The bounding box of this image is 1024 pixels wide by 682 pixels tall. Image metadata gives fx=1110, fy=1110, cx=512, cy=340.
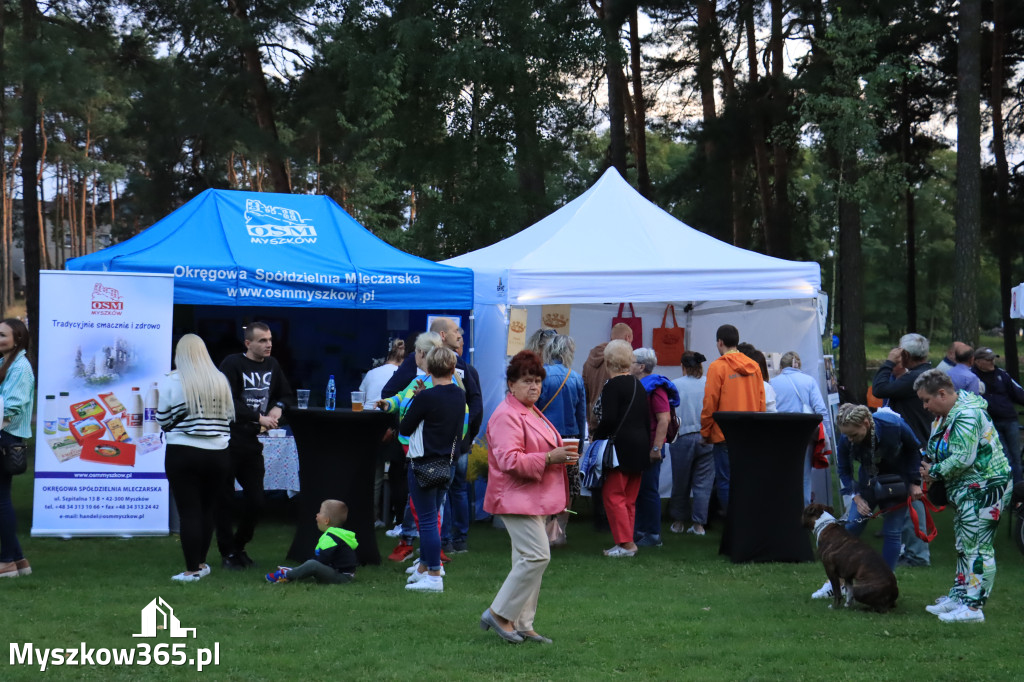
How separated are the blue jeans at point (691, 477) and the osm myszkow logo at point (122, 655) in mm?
4600

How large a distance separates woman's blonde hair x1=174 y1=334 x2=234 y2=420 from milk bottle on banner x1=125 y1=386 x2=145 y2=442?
85.5 inches

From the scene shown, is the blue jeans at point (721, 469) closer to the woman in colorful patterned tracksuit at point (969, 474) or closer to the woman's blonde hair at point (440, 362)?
the woman in colorful patterned tracksuit at point (969, 474)

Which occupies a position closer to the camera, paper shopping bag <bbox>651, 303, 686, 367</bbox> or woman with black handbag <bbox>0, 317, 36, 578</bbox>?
woman with black handbag <bbox>0, 317, 36, 578</bbox>

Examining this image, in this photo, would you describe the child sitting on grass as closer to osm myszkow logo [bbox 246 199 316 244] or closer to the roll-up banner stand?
the roll-up banner stand

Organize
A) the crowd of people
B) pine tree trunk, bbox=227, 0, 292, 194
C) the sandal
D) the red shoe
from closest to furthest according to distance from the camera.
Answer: the crowd of people → the red shoe → the sandal → pine tree trunk, bbox=227, 0, 292, 194

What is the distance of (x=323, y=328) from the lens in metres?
10.5

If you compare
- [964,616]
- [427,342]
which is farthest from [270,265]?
[964,616]

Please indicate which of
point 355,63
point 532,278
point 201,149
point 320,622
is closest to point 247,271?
point 532,278

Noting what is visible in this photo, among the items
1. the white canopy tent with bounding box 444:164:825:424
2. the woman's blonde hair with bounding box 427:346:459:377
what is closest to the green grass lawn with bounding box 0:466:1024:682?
the woman's blonde hair with bounding box 427:346:459:377

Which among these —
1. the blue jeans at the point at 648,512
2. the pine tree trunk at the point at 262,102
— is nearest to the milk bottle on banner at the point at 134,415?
the blue jeans at the point at 648,512

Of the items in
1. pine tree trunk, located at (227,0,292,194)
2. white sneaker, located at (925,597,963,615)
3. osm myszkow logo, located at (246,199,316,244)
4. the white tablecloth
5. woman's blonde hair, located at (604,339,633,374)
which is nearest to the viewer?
white sneaker, located at (925,597,963,615)

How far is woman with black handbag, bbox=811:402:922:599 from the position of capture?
591cm

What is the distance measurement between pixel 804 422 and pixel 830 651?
2.21 meters

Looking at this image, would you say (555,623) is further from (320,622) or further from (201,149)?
(201,149)
